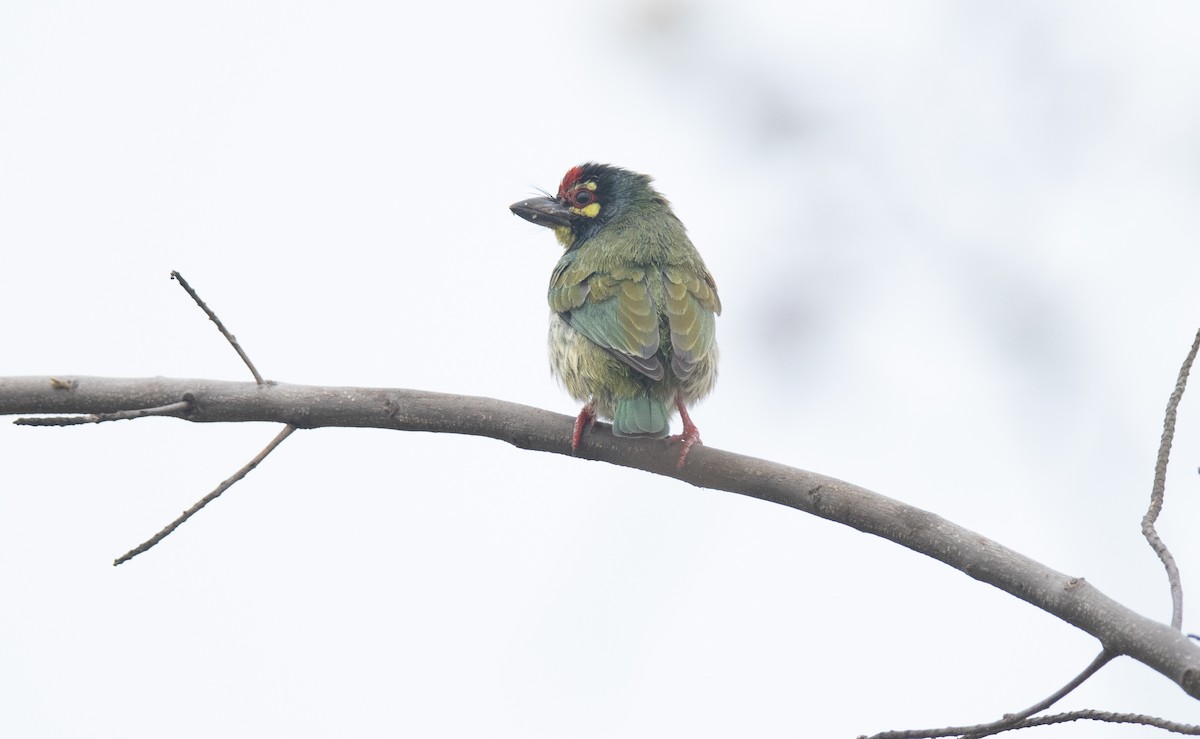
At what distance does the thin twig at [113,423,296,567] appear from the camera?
2.86 meters

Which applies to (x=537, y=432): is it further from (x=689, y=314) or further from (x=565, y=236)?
(x=565, y=236)

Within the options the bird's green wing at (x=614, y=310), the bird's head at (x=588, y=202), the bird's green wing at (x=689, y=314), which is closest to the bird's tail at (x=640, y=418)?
the bird's green wing at (x=614, y=310)

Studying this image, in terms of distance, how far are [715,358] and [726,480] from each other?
4.99 feet

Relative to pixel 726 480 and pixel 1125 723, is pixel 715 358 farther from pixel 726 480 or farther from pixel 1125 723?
pixel 1125 723

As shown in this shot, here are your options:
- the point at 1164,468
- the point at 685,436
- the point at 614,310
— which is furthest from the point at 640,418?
the point at 1164,468

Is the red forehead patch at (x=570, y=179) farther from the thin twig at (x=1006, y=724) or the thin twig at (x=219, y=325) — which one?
the thin twig at (x=1006, y=724)

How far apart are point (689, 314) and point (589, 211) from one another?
1363 millimetres

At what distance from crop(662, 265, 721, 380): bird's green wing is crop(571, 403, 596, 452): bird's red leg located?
366mm

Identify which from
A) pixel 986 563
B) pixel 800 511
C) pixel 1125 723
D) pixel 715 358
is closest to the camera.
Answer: pixel 1125 723

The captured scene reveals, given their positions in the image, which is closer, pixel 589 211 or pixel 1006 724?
pixel 1006 724

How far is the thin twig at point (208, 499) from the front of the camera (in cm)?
286

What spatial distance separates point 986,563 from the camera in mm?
2936

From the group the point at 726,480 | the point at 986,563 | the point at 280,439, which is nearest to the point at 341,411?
the point at 280,439

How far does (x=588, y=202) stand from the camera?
235 inches
